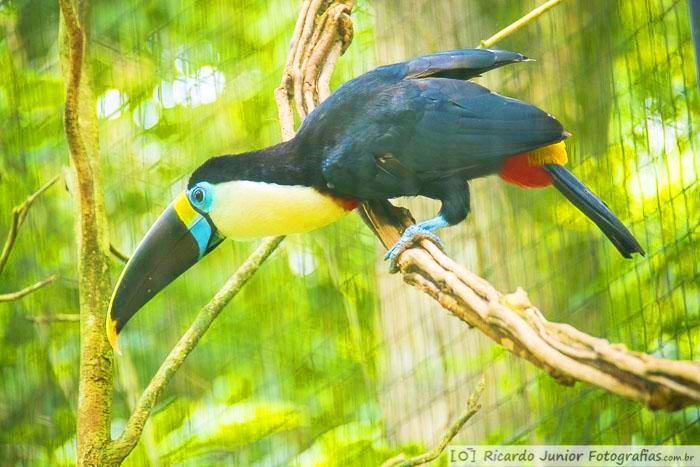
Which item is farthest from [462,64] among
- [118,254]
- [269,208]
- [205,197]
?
[118,254]

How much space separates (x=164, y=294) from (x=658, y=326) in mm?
1105

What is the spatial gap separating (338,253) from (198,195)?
348mm

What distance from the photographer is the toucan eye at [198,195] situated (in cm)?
197

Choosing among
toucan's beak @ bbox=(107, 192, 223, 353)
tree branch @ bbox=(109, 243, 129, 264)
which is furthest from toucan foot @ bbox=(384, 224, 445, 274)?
tree branch @ bbox=(109, 243, 129, 264)

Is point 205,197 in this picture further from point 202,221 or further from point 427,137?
point 427,137

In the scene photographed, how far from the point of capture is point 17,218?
2.32 meters

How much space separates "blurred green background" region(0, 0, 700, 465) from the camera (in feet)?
6.07

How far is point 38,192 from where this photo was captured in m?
2.33

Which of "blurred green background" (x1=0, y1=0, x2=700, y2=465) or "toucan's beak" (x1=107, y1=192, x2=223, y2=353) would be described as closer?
"blurred green background" (x1=0, y1=0, x2=700, y2=465)

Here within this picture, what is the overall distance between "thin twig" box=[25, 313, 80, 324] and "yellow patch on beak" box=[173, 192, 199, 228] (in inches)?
18.2

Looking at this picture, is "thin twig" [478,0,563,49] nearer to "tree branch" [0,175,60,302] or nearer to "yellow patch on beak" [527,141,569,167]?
"yellow patch on beak" [527,141,569,167]

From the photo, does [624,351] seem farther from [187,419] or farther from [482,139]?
[187,419]

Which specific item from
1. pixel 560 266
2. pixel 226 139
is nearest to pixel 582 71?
pixel 560 266

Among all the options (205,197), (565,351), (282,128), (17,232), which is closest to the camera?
(565,351)
